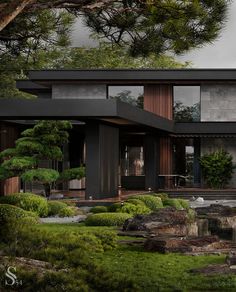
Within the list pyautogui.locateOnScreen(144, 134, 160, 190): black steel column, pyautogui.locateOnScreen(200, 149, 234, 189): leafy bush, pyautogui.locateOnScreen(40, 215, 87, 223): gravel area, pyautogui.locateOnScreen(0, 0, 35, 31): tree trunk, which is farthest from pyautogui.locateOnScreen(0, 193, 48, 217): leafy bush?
pyautogui.locateOnScreen(200, 149, 234, 189): leafy bush

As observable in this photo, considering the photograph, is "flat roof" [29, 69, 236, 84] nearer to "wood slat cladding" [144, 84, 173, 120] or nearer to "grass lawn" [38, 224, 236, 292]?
"wood slat cladding" [144, 84, 173, 120]

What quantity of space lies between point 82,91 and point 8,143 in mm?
4366

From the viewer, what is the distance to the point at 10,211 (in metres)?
14.1

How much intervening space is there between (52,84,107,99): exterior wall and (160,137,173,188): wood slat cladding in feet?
11.9

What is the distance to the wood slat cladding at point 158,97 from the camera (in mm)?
28734

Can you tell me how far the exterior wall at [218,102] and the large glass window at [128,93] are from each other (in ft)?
9.69

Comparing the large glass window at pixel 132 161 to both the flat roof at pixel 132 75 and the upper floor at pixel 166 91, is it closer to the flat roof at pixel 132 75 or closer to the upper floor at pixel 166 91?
the upper floor at pixel 166 91

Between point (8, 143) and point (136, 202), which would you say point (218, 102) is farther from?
point (136, 202)

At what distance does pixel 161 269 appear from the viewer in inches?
357

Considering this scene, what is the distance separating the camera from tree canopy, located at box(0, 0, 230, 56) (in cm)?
895

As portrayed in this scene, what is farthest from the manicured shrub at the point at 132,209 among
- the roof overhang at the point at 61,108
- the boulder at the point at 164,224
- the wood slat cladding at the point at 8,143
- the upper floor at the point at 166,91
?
the upper floor at the point at 166,91

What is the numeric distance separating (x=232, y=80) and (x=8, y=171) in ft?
38.6

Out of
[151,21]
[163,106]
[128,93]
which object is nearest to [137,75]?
[128,93]

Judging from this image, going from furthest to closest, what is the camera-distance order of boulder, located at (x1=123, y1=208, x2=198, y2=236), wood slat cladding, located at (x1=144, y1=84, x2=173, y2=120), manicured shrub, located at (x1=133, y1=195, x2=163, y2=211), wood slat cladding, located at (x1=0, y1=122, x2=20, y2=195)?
wood slat cladding, located at (x1=144, y1=84, x2=173, y2=120)
wood slat cladding, located at (x1=0, y1=122, x2=20, y2=195)
manicured shrub, located at (x1=133, y1=195, x2=163, y2=211)
boulder, located at (x1=123, y1=208, x2=198, y2=236)
